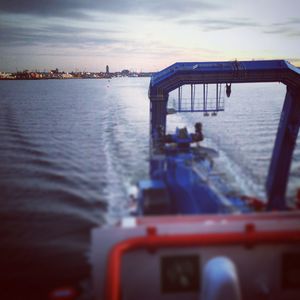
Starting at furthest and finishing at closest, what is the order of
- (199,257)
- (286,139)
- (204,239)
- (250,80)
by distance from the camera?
(286,139)
(250,80)
(199,257)
(204,239)

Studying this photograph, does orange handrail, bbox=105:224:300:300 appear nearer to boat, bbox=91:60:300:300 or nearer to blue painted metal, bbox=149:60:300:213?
boat, bbox=91:60:300:300

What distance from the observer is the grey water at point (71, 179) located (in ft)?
38.4

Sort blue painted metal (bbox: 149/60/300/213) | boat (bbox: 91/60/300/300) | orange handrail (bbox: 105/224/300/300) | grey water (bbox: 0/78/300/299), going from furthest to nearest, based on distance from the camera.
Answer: blue painted metal (bbox: 149/60/300/213)
grey water (bbox: 0/78/300/299)
orange handrail (bbox: 105/224/300/300)
boat (bbox: 91/60/300/300)

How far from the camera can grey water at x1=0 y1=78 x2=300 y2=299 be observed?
11711mm

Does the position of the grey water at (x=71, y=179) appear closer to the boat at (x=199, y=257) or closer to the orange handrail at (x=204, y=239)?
the boat at (x=199, y=257)

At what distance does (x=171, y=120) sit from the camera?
1601 inches

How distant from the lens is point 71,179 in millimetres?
20281

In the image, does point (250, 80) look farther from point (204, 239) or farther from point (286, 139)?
point (204, 239)

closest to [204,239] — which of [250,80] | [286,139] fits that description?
[250,80]

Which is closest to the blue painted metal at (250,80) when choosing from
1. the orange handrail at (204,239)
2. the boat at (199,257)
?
the boat at (199,257)

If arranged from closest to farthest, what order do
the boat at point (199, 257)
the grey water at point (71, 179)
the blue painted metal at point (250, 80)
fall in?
the boat at point (199, 257) < the grey water at point (71, 179) < the blue painted metal at point (250, 80)

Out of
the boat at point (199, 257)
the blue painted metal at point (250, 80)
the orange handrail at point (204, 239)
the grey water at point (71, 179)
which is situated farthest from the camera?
the blue painted metal at point (250, 80)

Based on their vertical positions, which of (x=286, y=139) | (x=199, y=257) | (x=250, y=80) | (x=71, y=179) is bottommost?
(x=71, y=179)

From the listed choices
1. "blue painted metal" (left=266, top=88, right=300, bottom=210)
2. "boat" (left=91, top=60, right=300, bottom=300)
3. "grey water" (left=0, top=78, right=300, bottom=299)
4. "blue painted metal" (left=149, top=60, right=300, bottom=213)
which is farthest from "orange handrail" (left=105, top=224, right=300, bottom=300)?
"blue painted metal" (left=266, top=88, right=300, bottom=210)
